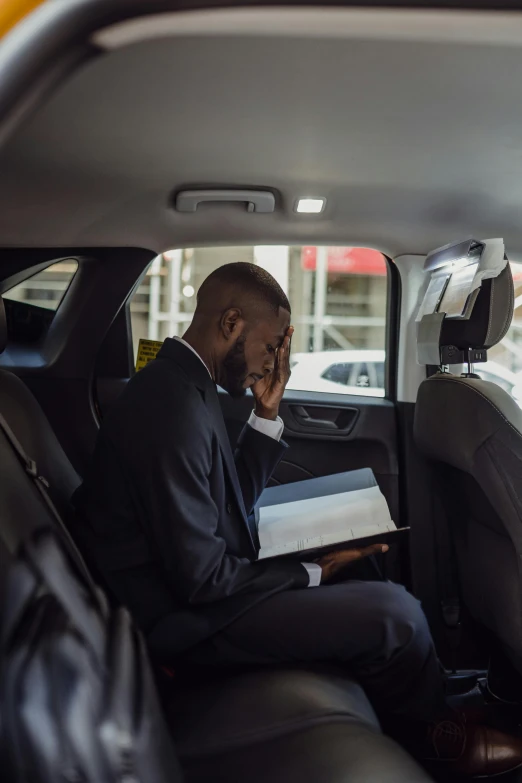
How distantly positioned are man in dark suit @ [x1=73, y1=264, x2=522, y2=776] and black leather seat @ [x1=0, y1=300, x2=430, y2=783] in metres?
0.10

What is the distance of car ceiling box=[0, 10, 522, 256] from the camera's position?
4.76ft

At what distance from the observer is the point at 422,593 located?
2559 millimetres

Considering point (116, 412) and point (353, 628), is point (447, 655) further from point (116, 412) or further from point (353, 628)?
point (116, 412)

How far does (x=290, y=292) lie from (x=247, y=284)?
60cm

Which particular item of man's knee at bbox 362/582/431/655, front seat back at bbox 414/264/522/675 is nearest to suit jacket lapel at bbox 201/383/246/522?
man's knee at bbox 362/582/431/655

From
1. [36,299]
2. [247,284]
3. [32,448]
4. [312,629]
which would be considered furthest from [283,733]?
[36,299]

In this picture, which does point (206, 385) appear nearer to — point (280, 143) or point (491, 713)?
point (280, 143)

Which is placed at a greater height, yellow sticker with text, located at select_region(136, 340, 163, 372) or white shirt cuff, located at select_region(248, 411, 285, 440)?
yellow sticker with text, located at select_region(136, 340, 163, 372)

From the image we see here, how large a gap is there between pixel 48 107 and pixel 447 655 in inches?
79.4

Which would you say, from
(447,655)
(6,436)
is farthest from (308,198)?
(447,655)

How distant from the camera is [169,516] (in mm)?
1650

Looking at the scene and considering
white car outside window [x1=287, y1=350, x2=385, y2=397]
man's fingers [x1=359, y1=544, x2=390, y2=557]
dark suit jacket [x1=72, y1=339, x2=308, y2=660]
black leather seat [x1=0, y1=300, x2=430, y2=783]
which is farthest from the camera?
white car outside window [x1=287, y1=350, x2=385, y2=397]

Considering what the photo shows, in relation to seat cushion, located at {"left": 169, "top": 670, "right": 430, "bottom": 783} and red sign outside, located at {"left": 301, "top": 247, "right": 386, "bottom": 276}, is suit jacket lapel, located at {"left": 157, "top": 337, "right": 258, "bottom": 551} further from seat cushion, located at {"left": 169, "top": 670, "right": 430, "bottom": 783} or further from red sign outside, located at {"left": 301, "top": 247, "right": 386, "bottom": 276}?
red sign outside, located at {"left": 301, "top": 247, "right": 386, "bottom": 276}

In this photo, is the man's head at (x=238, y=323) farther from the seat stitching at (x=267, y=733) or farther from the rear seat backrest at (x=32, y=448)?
the seat stitching at (x=267, y=733)
